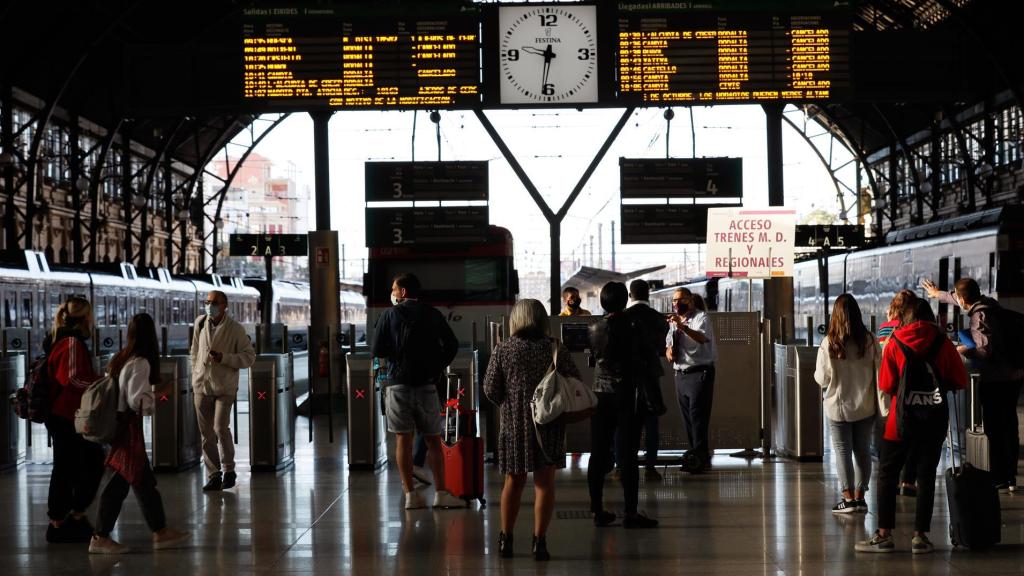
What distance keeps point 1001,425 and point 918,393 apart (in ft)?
8.48

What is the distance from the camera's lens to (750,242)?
38.3 ft

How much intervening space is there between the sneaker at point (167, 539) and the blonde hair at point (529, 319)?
2.40 m

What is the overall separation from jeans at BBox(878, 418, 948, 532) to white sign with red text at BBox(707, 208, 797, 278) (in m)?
4.73

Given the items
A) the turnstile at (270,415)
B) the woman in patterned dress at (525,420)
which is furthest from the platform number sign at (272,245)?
the woman in patterned dress at (525,420)

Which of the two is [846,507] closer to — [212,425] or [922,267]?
[212,425]

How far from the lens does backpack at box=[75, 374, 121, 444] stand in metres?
7.11

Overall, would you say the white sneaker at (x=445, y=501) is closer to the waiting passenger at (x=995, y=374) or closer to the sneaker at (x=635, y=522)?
the sneaker at (x=635, y=522)

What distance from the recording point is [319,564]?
6836 mm

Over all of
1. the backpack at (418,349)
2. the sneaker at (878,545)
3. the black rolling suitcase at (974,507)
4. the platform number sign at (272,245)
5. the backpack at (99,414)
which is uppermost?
the platform number sign at (272,245)

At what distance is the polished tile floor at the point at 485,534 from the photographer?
6723 mm

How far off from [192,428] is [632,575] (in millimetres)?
5985

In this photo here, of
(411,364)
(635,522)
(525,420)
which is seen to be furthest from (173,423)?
(525,420)

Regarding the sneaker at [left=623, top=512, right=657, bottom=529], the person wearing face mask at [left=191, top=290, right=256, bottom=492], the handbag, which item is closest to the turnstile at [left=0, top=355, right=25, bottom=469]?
the person wearing face mask at [left=191, top=290, right=256, bottom=492]

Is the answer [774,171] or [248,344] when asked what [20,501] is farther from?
[774,171]
